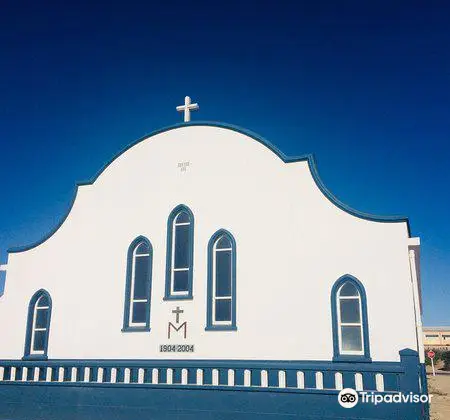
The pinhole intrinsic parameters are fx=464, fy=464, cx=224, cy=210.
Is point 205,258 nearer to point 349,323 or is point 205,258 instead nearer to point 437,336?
point 349,323

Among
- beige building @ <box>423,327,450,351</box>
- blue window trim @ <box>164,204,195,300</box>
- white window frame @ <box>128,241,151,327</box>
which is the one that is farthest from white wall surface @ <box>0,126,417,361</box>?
beige building @ <box>423,327,450,351</box>

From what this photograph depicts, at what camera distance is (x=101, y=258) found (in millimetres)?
12664

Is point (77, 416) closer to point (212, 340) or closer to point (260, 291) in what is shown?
point (212, 340)

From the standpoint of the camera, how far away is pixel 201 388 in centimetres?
980

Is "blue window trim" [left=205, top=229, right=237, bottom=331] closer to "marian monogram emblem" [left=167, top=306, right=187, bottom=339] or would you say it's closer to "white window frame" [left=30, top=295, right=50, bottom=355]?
"marian monogram emblem" [left=167, top=306, right=187, bottom=339]

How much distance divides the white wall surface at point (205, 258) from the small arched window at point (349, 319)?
155mm

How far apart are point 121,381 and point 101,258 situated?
3454mm

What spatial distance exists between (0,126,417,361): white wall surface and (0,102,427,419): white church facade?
3 centimetres

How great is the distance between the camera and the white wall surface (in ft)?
33.9

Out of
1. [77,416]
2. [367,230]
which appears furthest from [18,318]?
[367,230]

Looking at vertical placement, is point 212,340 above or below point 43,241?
below

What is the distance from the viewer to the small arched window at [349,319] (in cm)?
1009

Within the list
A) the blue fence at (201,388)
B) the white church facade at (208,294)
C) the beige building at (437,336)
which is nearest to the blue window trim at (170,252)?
the white church facade at (208,294)

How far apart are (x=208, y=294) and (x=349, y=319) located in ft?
11.1
